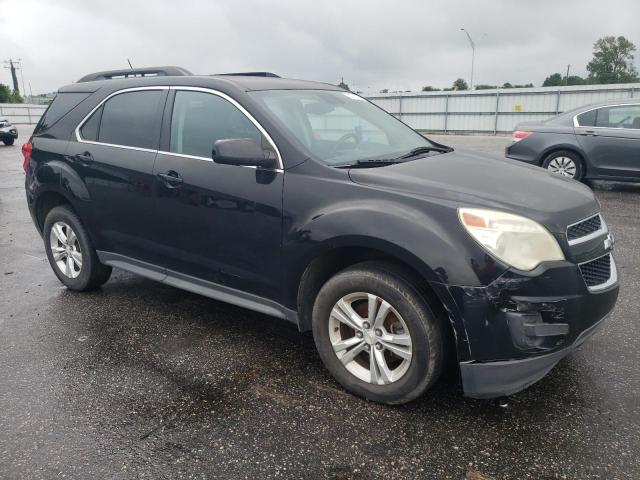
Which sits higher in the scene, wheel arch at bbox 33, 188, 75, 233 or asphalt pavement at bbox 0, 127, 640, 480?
wheel arch at bbox 33, 188, 75, 233

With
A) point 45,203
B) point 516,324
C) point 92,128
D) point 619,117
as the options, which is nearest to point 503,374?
point 516,324

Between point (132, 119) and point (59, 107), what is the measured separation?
3.41 ft

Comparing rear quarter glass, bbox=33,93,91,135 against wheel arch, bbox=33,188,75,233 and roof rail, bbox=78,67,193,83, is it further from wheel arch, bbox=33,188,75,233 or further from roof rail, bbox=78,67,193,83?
wheel arch, bbox=33,188,75,233

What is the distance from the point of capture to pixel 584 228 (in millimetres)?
2867

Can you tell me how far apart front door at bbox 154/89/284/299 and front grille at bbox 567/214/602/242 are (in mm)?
1554

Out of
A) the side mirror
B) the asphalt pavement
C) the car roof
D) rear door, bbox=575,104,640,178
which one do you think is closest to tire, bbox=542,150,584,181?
rear door, bbox=575,104,640,178

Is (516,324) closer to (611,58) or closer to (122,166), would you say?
(122,166)

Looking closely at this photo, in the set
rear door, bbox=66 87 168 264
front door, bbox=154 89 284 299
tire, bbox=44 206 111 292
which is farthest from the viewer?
tire, bbox=44 206 111 292

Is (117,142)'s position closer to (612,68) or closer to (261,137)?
(261,137)

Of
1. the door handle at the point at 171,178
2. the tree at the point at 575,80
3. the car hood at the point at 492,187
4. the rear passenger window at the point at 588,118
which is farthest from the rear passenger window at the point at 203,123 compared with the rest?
the tree at the point at 575,80

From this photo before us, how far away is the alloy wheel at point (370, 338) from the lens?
9.27 ft

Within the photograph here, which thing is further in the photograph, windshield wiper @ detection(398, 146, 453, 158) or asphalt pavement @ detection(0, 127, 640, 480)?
windshield wiper @ detection(398, 146, 453, 158)

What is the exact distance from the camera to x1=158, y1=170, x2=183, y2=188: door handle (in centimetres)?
361

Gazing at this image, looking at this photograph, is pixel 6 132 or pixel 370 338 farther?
pixel 6 132
